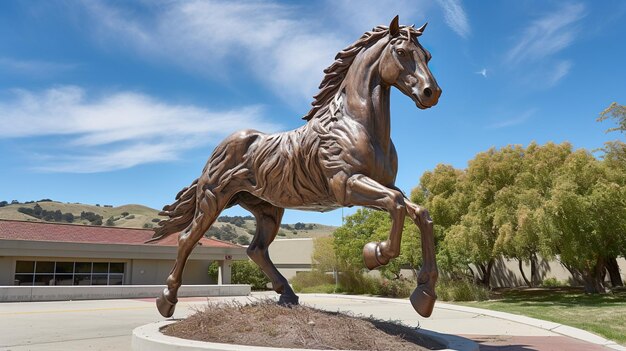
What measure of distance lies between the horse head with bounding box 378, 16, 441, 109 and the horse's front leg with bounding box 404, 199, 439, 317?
3.75 feet

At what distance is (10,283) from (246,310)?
2238 cm

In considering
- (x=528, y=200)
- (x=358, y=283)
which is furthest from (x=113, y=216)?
(x=528, y=200)

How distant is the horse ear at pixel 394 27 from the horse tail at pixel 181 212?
12.0 feet

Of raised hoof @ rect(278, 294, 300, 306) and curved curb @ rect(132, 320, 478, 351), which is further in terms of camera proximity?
raised hoof @ rect(278, 294, 300, 306)

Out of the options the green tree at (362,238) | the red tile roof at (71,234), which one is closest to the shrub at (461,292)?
the green tree at (362,238)

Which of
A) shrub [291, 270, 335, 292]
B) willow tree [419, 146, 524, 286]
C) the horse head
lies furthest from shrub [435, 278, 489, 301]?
the horse head

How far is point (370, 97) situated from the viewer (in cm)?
546

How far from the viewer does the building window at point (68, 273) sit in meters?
24.8

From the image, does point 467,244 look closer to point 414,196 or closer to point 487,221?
point 487,221

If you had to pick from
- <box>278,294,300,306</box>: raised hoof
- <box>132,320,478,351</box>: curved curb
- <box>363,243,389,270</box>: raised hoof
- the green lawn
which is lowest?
the green lawn

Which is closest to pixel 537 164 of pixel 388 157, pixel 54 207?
pixel 388 157

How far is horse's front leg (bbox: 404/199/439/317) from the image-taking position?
179 inches

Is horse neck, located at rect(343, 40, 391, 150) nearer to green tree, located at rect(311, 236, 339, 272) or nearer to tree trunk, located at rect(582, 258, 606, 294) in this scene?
tree trunk, located at rect(582, 258, 606, 294)

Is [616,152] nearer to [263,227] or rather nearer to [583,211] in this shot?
[583,211]
